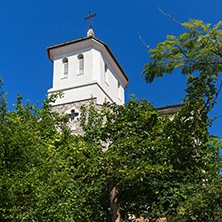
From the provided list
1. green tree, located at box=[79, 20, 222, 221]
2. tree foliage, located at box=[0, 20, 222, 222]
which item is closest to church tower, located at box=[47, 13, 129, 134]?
tree foliage, located at box=[0, 20, 222, 222]

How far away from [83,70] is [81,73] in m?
0.22

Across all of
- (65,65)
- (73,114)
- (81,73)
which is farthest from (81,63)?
(73,114)

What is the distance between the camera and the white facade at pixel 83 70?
1575cm

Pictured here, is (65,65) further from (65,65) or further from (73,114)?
(73,114)

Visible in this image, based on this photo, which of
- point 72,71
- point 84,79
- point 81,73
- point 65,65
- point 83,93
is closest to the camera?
point 83,93

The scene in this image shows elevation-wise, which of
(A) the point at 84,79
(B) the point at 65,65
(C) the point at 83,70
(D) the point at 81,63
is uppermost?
(B) the point at 65,65

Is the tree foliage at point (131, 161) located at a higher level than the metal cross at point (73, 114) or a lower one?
lower

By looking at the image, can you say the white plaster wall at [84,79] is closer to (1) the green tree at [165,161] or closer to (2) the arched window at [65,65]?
(2) the arched window at [65,65]

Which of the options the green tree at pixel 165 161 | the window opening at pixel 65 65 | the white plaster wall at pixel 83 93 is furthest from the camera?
the window opening at pixel 65 65

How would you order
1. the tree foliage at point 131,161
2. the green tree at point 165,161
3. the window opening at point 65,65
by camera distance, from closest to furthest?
1. the tree foliage at point 131,161
2. the green tree at point 165,161
3. the window opening at point 65,65

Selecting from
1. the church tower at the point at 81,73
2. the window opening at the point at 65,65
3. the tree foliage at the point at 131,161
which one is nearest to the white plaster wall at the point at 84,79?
the church tower at the point at 81,73

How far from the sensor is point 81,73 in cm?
1639

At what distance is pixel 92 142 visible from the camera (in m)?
8.20

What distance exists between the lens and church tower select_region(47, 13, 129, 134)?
50.9 feet
